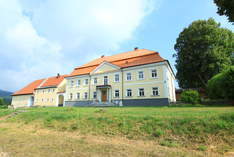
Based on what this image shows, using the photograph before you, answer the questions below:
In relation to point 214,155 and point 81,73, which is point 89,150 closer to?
point 214,155

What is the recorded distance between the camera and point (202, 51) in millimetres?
26891

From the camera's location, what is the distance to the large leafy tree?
25.5 meters

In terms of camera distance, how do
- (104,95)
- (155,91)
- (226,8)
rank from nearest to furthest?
(226,8)
(155,91)
(104,95)

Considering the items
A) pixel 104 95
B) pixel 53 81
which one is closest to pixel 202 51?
pixel 104 95

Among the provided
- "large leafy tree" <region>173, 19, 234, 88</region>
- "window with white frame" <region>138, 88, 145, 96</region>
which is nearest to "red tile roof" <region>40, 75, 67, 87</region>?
"window with white frame" <region>138, 88, 145, 96</region>

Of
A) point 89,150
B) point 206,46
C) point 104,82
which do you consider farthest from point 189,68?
point 89,150

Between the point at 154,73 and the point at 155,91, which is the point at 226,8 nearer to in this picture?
the point at 154,73

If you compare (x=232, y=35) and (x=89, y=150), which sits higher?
(x=232, y=35)

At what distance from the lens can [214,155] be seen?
471cm

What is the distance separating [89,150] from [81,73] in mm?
25697

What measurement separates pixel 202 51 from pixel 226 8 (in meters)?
19.5

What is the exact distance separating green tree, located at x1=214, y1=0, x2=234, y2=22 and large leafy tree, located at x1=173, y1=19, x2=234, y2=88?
1786cm

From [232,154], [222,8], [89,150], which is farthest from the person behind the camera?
[222,8]

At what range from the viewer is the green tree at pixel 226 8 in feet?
30.0
